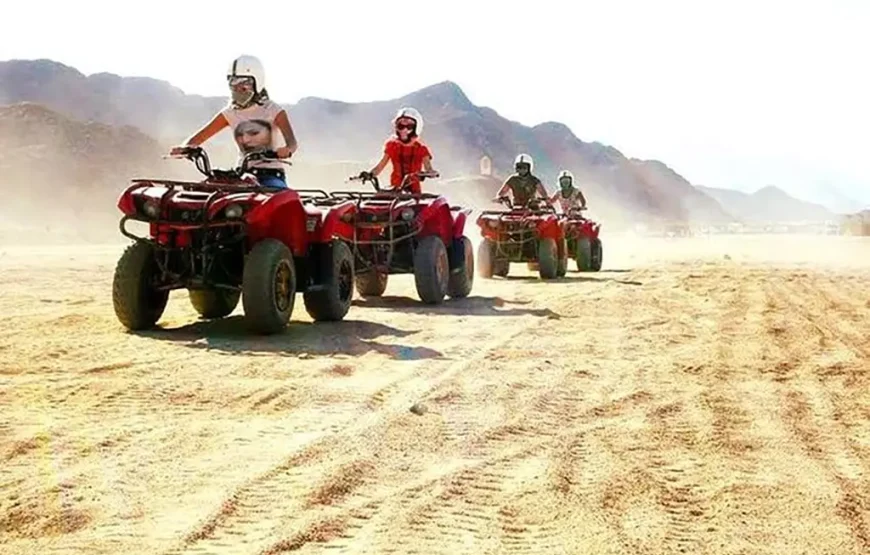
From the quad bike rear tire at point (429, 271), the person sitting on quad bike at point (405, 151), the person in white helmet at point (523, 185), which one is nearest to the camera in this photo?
the quad bike rear tire at point (429, 271)

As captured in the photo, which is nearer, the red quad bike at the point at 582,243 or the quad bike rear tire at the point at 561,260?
the quad bike rear tire at the point at 561,260

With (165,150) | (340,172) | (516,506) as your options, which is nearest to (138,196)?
(516,506)

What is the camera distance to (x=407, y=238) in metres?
11.5

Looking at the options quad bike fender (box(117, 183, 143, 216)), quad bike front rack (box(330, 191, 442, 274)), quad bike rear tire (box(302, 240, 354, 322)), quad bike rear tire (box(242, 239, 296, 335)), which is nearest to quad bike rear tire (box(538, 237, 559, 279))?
quad bike front rack (box(330, 191, 442, 274))

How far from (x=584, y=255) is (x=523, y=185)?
89.9 inches

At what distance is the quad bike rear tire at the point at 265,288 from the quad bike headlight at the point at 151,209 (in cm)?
76

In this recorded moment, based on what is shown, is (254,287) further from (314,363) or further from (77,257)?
(77,257)

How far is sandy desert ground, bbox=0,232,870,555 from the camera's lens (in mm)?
3281

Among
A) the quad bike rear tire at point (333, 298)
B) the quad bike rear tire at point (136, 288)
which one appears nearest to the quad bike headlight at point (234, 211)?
the quad bike rear tire at point (136, 288)

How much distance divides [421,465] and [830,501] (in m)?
1.39

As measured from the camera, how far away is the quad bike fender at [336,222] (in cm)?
892

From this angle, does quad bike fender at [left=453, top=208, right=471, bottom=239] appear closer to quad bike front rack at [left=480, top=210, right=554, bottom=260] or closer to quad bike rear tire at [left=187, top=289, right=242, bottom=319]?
quad bike rear tire at [left=187, top=289, right=242, bottom=319]

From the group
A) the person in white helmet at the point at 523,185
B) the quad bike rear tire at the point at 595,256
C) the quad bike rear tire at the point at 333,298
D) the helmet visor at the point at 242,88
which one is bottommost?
the quad bike rear tire at the point at 595,256

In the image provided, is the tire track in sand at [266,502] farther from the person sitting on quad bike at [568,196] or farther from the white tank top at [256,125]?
the person sitting on quad bike at [568,196]
